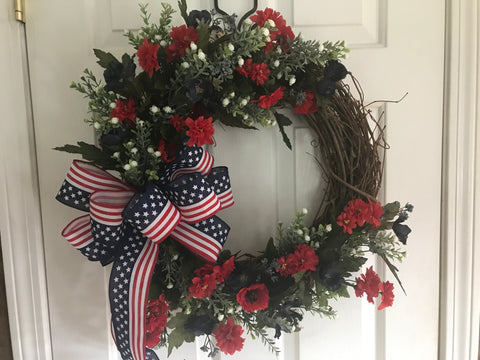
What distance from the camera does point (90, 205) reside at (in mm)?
710

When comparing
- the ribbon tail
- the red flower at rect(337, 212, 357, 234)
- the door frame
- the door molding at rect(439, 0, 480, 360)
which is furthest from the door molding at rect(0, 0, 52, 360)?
the door molding at rect(439, 0, 480, 360)

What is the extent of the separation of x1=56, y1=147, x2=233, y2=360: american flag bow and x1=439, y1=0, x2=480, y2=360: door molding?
1.94 ft

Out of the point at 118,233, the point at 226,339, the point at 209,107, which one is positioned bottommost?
the point at 226,339

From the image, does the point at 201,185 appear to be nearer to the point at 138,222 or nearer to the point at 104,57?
the point at 138,222

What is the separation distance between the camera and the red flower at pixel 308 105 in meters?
0.81

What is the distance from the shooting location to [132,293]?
0.74 m

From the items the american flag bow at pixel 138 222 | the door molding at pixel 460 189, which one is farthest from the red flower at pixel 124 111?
the door molding at pixel 460 189

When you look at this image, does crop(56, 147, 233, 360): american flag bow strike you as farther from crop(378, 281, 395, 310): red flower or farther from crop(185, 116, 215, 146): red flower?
crop(378, 281, 395, 310): red flower

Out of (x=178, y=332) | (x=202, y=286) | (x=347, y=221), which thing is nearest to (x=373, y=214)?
(x=347, y=221)

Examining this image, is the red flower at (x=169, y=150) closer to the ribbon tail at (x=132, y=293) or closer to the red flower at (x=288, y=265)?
the ribbon tail at (x=132, y=293)

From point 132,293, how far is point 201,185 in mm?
254

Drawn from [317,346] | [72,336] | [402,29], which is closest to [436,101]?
[402,29]

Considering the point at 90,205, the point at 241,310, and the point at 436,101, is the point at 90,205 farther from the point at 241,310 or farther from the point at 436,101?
the point at 436,101

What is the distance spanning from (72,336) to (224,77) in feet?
2.42
